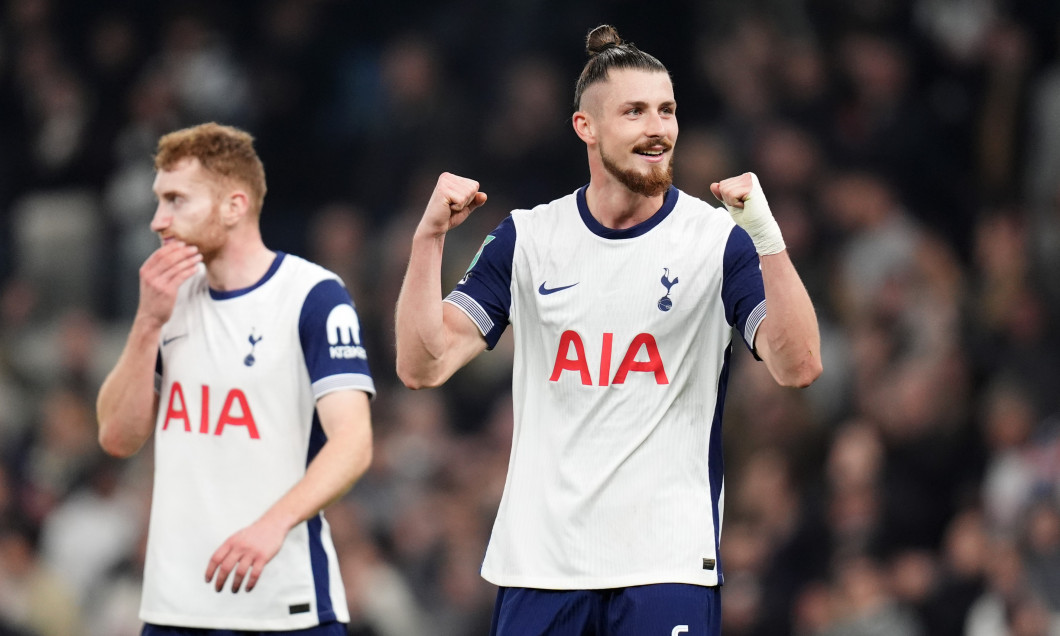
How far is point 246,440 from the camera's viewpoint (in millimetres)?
5426

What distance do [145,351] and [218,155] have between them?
2.65 ft

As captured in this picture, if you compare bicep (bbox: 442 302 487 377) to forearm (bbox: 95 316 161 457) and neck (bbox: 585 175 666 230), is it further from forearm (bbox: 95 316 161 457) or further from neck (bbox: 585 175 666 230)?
forearm (bbox: 95 316 161 457)

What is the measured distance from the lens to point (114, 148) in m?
13.3

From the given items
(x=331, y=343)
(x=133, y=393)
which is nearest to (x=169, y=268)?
(x=133, y=393)

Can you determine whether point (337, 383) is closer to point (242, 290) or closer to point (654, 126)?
point (242, 290)

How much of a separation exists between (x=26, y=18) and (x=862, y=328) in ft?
28.1

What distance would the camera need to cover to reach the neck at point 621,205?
4.92m

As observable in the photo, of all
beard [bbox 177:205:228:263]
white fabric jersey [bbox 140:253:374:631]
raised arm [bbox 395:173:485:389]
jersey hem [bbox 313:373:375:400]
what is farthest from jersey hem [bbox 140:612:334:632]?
beard [bbox 177:205:228:263]

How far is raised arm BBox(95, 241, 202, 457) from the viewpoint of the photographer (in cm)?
545

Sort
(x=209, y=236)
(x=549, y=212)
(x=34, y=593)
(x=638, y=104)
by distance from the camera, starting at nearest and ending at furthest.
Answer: (x=638, y=104) < (x=549, y=212) < (x=209, y=236) < (x=34, y=593)

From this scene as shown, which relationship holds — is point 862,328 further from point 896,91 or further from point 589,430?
point 589,430

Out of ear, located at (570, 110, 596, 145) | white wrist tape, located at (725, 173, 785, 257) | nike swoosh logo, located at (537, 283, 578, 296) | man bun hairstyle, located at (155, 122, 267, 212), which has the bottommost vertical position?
nike swoosh logo, located at (537, 283, 578, 296)

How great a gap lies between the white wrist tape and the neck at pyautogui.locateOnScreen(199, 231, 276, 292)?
2039mm

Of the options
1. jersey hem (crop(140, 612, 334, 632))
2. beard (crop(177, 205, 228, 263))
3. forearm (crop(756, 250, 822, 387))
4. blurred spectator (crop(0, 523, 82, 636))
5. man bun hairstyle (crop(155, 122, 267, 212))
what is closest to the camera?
forearm (crop(756, 250, 822, 387))
